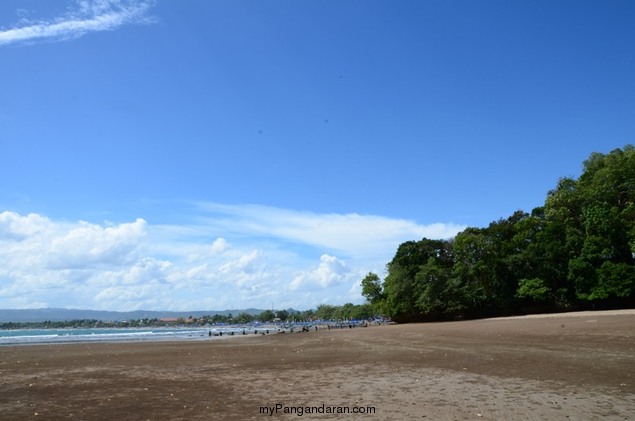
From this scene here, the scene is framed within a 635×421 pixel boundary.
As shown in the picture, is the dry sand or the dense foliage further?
the dense foliage

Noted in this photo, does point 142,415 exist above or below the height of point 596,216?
below

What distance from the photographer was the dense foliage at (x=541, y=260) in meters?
58.0

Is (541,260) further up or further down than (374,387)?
further up

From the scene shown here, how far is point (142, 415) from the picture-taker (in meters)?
10.9

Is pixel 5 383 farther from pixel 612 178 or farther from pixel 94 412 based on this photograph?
pixel 612 178

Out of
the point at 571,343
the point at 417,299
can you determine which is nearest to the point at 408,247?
the point at 417,299

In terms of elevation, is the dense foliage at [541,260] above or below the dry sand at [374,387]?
above

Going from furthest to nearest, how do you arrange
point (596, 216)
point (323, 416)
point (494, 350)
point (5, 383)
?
point (596, 216) → point (494, 350) → point (5, 383) → point (323, 416)

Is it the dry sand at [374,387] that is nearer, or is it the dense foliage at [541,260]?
the dry sand at [374,387]

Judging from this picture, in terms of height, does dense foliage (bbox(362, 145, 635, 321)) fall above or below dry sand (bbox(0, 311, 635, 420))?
above

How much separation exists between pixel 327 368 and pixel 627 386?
35.2ft

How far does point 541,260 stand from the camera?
65.8m

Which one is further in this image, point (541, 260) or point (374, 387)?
point (541, 260)

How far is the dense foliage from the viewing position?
5797cm
